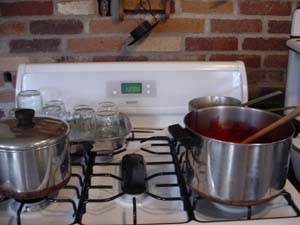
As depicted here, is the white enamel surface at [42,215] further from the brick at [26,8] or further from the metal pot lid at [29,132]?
the brick at [26,8]

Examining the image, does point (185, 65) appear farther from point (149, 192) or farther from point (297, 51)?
point (149, 192)

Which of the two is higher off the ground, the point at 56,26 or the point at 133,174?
the point at 56,26

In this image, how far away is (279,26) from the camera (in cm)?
118

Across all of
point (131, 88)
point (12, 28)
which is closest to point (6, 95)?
point (12, 28)

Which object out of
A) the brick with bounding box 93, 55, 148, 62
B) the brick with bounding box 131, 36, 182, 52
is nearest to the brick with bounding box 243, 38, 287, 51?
the brick with bounding box 131, 36, 182, 52

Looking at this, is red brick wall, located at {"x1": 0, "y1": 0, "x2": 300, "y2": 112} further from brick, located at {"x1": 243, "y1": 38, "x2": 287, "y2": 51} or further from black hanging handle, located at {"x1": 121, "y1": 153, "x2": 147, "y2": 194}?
black hanging handle, located at {"x1": 121, "y1": 153, "x2": 147, "y2": 194}

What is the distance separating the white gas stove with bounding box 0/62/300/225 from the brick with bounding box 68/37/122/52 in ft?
0.48

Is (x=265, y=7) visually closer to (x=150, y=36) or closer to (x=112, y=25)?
(x=150, y=36)

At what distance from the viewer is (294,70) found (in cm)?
105

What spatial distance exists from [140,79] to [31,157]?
50 cm

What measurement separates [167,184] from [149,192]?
0.05m

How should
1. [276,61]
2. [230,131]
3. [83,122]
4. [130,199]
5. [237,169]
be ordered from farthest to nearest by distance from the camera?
[276,61], [83,122], [230,131], [130,199], [237,169]

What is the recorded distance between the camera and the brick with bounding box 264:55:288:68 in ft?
4.00

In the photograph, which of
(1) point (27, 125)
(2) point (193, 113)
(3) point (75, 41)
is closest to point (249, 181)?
(2) point (193, 113)
